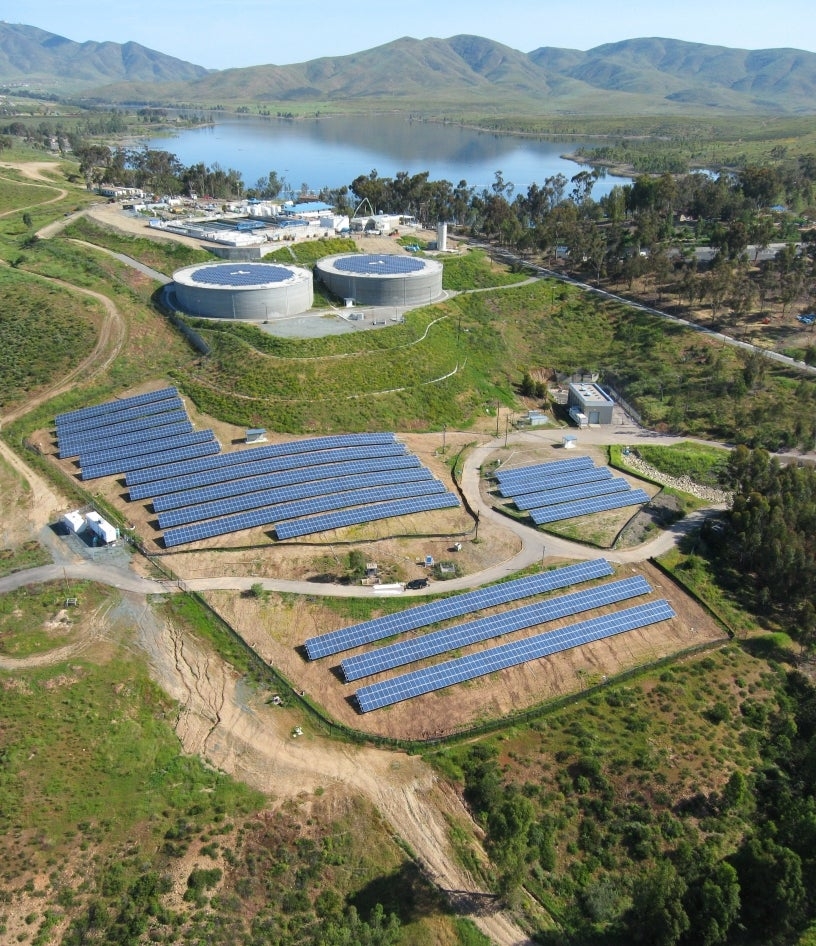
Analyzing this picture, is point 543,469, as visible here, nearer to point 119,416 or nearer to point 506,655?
point 506,655

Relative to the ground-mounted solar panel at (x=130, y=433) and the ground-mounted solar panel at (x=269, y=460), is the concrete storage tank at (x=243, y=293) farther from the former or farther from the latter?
the ground-mounted solar panel at (x=269, y=460)

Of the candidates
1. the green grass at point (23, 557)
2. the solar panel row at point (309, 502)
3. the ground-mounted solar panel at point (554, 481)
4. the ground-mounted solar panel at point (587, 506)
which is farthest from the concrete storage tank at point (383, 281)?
the green grass at point (23, 557)

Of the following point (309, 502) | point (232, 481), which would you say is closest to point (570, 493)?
point (309, 502)

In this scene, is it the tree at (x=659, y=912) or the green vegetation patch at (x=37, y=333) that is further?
the green vegetation patch at (x=37, y=333)

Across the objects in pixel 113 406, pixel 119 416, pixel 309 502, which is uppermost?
pixel 113 406

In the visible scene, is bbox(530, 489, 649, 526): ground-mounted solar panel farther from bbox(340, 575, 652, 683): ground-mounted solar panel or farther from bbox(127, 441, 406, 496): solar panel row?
bbox(127, 441, 406, 496): solar panel row
